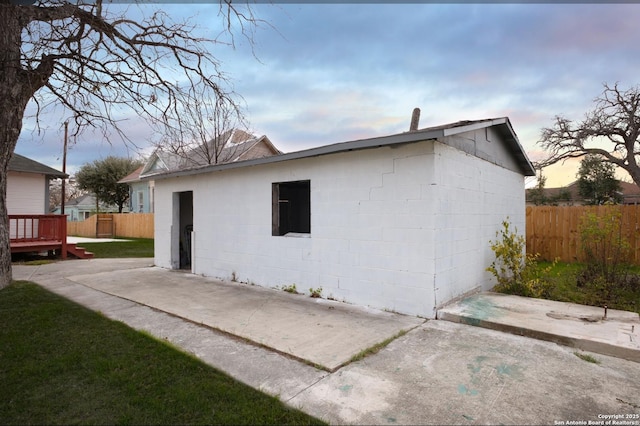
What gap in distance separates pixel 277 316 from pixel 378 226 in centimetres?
199

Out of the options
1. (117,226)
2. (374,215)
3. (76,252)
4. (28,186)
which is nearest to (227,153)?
(28,186)

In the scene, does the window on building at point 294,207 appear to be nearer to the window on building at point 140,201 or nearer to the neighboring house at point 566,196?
the window on building at point 140,201

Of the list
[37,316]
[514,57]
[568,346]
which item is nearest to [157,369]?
[37,316]

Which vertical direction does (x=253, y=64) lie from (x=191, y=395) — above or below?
above

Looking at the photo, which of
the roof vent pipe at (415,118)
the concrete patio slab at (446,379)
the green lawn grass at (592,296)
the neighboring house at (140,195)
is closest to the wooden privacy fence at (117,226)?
the neighboring house at (140,195)

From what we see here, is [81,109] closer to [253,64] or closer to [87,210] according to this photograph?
[253,64]

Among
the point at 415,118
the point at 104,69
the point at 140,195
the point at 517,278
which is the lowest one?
the point at 517,278

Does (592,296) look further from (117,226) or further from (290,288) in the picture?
(117,226)

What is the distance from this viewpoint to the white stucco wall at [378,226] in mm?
4824

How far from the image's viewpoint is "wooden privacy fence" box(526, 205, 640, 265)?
10.0 metres

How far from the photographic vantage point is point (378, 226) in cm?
526

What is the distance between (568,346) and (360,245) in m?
2.83

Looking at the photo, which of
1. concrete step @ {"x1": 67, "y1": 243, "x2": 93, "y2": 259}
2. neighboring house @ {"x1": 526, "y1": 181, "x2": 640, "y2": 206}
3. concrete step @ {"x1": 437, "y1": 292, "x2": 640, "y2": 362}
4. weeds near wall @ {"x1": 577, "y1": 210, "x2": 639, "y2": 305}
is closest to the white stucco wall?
concrete step @ {"x1": 437, "y1": 292, "x2": 640, "y2": 362}

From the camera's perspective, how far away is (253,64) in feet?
20.2
